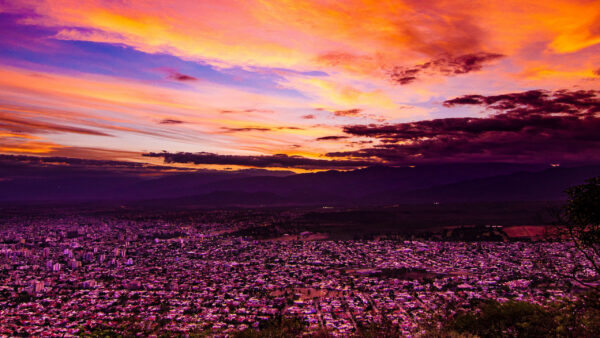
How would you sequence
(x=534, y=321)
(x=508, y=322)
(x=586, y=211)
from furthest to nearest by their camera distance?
(x=508, y=322) < (x=534, y=321) < (x=586, y=211)

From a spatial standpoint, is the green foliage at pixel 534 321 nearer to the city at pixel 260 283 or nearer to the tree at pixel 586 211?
the tree at pixel 586 211

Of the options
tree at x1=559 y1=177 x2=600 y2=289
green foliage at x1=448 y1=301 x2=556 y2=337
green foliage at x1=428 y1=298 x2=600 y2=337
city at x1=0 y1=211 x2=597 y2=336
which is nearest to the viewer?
tree at x1=559 y1=177 x2=600 y2=289

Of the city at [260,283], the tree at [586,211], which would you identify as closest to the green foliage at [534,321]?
the tree at [586,211]

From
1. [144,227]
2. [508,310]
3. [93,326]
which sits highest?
[508,310]

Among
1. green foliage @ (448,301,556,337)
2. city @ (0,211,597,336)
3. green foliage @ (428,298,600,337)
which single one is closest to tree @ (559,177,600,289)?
green foliage @ (428,298,600,337)

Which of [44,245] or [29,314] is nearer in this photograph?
[29,314]

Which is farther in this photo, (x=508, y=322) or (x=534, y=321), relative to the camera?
(x=508, y=322)

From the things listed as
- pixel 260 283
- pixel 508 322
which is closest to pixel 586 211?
pixel 508 322

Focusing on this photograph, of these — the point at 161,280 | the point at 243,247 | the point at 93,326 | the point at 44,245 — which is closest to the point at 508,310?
the point at 93,326

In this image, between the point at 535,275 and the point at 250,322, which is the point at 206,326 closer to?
the point at 250,322

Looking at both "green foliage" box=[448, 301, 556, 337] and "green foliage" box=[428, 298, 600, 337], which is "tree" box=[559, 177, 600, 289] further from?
"green foliage" box=[448, 301, 556, 337]

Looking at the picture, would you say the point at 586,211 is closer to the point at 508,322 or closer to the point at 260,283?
the point at 508,322
